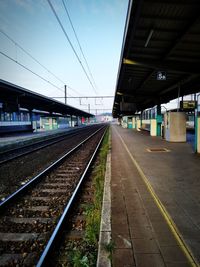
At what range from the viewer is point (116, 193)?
4754 mm

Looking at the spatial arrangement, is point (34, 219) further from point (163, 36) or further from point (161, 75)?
point (161, 75)

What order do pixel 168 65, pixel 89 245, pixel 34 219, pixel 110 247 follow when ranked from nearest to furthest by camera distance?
1. pixel 110 247
2. pixel 89 245
3. pixel 34 219
4. pixel 168 65

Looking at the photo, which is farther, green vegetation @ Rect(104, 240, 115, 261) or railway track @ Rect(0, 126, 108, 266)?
railway track @ Rect(0, 126, 108, 266)

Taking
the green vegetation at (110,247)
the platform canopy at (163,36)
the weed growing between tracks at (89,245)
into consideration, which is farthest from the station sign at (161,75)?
the green vegetation at (110,247)

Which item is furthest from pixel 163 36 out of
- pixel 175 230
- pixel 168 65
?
pixel 175 230

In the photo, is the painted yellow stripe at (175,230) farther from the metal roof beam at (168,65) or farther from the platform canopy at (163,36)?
the metal roof beam at (168,65)

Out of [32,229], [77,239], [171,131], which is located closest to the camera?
[77,239]

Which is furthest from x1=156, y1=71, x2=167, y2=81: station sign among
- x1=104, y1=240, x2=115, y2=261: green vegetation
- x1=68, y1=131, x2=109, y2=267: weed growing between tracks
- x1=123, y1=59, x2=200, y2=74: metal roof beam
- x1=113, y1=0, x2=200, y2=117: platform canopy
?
x1=104, y1=240, x2=115, y2=261: green vegetation

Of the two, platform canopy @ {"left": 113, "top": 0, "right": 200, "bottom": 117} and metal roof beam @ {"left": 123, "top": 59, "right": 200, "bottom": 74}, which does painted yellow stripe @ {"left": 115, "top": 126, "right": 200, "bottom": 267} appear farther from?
metal roof beam @ {"left": 123, "top": 59, "right": 200, "bottom": 74}

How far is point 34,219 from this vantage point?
12.6 ft

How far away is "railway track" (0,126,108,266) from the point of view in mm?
2785

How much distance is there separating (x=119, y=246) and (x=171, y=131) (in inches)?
542

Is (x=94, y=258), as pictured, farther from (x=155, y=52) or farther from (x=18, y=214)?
(x=155, y=52)

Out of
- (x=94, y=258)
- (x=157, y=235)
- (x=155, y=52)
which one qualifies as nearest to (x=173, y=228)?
(x=157, y=235)
